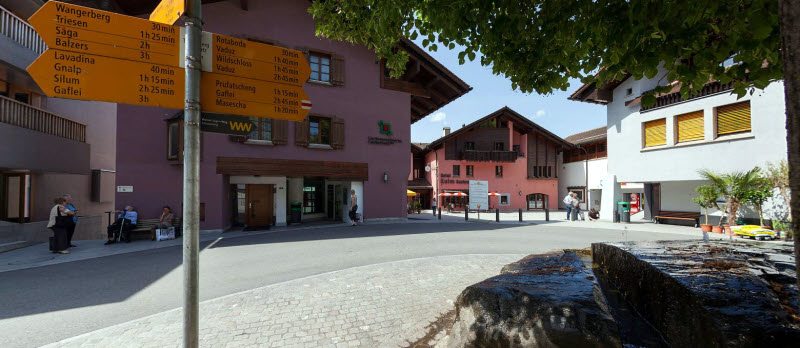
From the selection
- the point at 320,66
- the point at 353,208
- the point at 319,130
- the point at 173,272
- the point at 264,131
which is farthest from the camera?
the point at 320,66

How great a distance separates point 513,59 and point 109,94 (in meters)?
4.36

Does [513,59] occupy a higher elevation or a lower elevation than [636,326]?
higher

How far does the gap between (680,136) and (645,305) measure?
17.3 m

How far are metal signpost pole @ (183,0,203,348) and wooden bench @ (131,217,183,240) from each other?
12784 millimetres

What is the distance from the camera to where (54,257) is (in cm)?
897

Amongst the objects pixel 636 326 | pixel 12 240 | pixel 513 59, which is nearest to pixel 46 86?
pixel 513 59

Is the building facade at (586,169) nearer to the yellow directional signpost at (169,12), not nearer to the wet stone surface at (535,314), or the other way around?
the wet stone surface at (535,314)

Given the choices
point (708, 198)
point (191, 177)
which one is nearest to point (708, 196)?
point (708, 198)

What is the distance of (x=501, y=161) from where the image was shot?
107 feet

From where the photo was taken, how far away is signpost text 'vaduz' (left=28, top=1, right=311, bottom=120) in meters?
1.83

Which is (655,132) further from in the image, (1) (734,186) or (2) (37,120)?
(2) (37,120)

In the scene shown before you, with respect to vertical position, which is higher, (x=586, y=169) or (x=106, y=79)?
(x=586, y=169)

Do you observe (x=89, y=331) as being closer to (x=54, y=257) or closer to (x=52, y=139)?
(x=54, y=257)

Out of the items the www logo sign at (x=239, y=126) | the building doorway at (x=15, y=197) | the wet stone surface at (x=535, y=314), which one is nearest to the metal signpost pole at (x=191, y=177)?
the www logo sign at (x=239, y=126)
